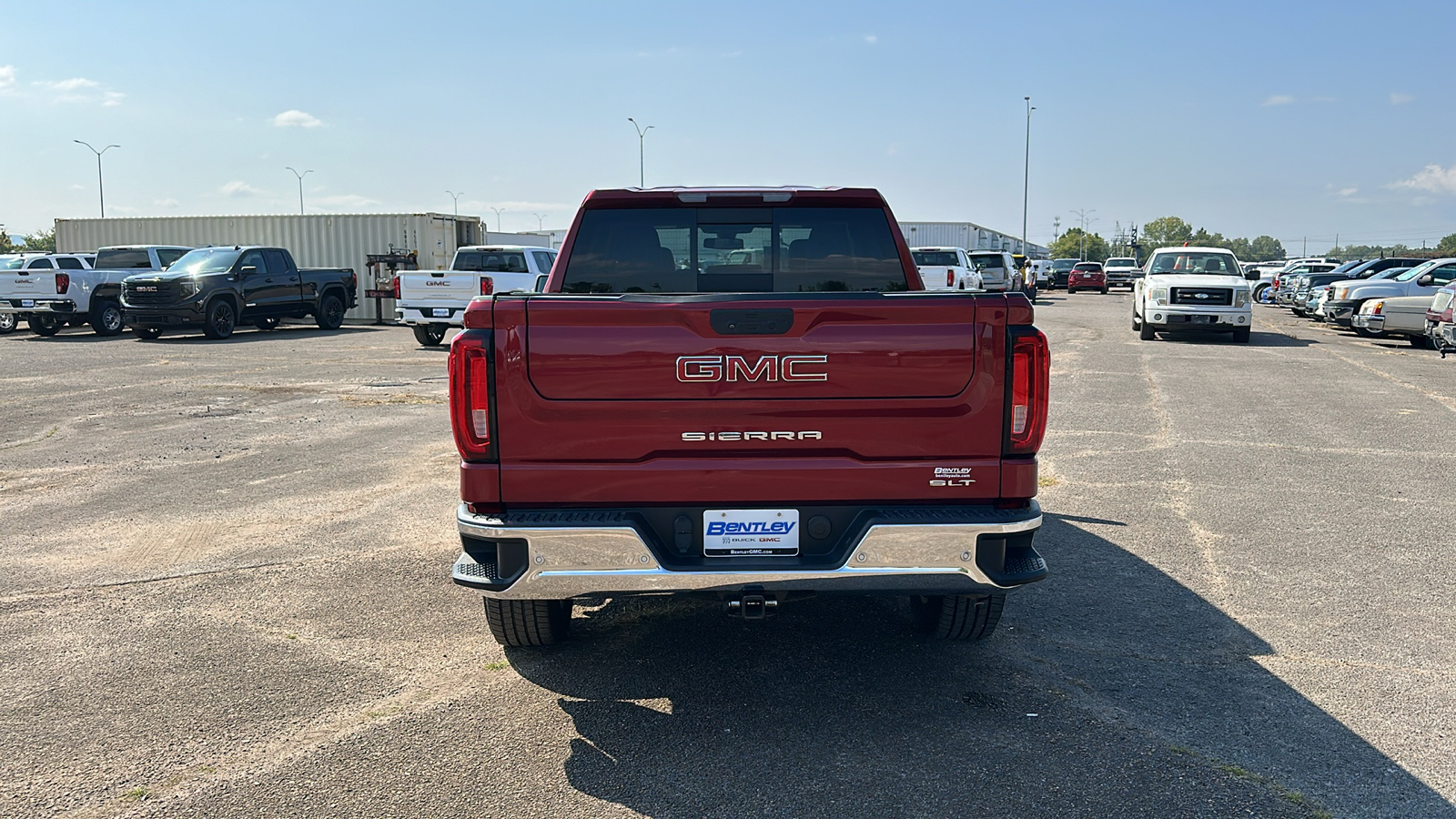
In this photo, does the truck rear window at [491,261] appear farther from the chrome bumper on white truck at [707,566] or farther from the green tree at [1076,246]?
the green tree at [1076,246]

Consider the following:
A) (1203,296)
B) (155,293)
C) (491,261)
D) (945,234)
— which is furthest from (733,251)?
(945,234)

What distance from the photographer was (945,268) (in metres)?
26.6

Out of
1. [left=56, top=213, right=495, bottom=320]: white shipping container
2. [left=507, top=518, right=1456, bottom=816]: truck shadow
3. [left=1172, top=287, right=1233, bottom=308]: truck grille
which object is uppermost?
[left=56, top=213, right=495, bottom=320]: white shipping container

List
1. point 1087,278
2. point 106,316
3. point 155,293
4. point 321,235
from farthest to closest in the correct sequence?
point 1087,278
point 321,235
point 106,316
point 155,293

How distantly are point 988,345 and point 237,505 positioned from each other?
5694 mm

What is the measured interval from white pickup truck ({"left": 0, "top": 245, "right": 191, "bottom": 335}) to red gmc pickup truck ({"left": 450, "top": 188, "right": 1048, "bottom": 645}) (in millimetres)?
24490

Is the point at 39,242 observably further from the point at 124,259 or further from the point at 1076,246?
the point at 1076,246

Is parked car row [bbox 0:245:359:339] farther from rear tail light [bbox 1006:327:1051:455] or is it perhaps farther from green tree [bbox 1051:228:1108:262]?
green tree [bbox 1051:228:1108:262]

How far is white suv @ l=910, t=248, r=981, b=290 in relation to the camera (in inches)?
1028

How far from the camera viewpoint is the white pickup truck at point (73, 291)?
24156 mm

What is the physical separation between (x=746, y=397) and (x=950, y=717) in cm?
141

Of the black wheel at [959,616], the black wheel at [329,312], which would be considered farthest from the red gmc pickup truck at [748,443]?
the black wheel at [329,312]

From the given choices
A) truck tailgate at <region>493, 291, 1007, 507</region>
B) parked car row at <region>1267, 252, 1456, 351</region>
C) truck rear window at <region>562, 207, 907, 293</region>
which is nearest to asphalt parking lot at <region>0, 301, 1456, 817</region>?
truck tailgate at <region>493, 291, 1007, 507</region>

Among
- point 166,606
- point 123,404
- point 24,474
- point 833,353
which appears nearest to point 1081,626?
point 833,353
